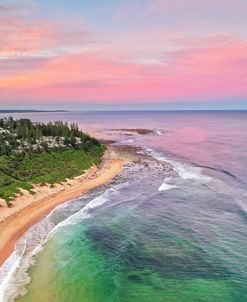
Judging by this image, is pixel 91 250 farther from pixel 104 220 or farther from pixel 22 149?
pixel 22 149

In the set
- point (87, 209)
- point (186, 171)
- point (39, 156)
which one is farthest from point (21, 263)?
point (186, 171)

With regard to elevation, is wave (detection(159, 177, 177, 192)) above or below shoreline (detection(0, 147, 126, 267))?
above

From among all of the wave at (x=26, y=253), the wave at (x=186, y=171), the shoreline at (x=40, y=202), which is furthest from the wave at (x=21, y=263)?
the wave at (x=186, y=171)

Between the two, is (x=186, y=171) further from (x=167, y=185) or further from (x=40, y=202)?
(x=40, y=202)

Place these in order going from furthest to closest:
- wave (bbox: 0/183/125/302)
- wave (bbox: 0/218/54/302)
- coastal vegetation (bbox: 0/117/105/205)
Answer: coastal vegetation (bbox: 0/117/105/205) → wave (bbox: 0/183/125/302) → wave (bbox: 0/218/54/302)

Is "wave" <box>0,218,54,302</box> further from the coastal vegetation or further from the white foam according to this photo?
the coastal vegetation

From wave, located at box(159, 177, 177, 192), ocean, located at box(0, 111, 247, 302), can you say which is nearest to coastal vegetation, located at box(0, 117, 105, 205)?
ocean, located at box(0, 111, 247, 302)
